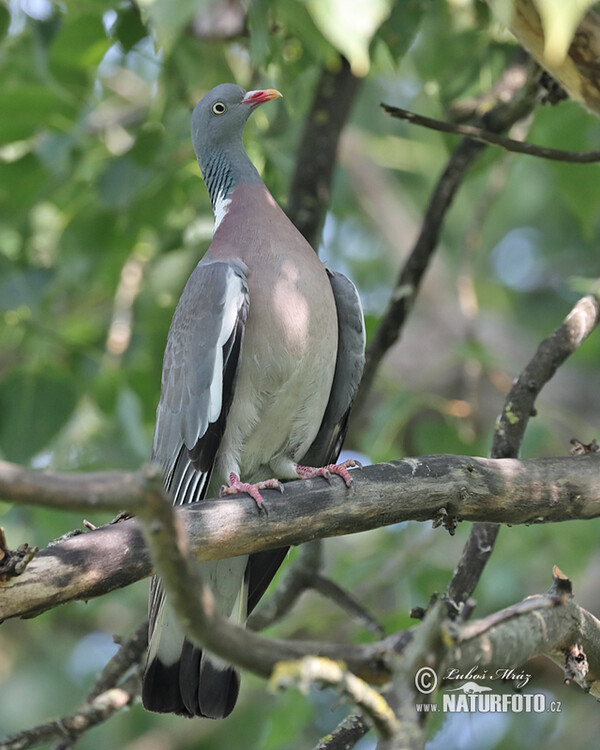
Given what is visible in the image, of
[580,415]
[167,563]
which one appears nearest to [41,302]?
[167,563]

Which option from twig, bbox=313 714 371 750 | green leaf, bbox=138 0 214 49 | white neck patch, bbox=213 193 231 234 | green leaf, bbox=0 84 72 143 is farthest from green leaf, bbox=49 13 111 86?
twig, bbox=313 714 371 750

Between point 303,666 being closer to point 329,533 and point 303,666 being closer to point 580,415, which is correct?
point 329,533

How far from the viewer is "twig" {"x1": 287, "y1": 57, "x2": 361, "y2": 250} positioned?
14.5 ft

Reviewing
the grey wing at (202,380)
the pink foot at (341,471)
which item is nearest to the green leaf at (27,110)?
the grey wing at (202,380)

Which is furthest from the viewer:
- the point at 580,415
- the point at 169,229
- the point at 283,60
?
the point at 580,415

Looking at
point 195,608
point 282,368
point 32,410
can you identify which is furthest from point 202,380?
point 195,608

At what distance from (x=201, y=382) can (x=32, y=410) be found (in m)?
1.15

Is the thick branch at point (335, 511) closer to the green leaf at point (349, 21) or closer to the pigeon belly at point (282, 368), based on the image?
the pigeon belly at point (282, 368)

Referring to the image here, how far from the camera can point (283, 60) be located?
3.43 m

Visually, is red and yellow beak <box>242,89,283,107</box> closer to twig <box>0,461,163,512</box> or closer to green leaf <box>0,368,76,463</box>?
green leaf <box>0,368,76,463</box>

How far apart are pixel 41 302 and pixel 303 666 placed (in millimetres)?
3317

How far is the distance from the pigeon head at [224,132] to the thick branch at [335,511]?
1.90m
